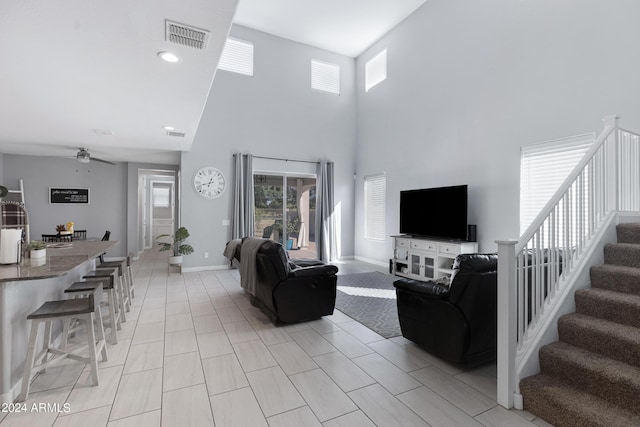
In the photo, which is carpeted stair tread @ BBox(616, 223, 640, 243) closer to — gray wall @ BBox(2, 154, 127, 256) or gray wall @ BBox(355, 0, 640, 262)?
gray wall @ BBox(355, 0, 640, 262)

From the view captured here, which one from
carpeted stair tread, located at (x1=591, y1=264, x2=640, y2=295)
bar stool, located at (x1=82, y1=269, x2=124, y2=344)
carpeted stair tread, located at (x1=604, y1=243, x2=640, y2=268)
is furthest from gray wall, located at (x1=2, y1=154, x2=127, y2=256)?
carpeted stair tread, located at (x1=604, y1=243, x2=640, y2=268)

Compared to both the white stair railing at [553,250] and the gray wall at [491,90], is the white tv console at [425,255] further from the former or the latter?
the white stair railing at [553,250]

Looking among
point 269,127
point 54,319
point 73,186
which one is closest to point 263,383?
point 54,319

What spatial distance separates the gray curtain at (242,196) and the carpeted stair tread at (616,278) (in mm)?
5828

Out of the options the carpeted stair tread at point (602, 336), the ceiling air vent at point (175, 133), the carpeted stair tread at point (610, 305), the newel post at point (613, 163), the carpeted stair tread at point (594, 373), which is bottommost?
the carpeted stair tread at point (594, 373)

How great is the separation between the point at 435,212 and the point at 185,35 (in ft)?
15.3

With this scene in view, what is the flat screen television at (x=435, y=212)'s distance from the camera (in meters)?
5.03

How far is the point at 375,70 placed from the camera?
7.67m

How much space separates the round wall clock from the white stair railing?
231 inches

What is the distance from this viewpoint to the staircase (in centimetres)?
175

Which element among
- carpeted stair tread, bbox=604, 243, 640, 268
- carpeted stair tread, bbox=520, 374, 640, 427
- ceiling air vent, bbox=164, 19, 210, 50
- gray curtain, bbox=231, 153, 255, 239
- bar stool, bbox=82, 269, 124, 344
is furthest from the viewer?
gray curtain, bbox=231, 153, 255, 239

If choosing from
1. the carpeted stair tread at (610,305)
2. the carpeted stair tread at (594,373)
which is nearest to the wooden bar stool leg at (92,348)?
the carpeted stair tread at (594,373)

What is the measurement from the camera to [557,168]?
4.04 metres

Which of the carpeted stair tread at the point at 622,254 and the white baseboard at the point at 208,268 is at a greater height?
the carpeted stair tread at the point at 622,254
